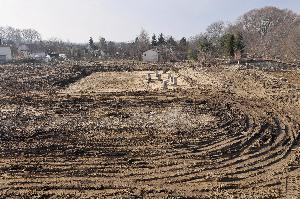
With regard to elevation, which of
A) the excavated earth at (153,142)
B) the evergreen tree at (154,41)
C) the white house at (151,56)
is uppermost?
the evergreen tree at (154,41)

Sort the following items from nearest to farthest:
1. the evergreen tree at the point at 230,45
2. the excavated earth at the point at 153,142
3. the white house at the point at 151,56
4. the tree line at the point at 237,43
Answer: the excavated earth at the point at 153,142, the evergreen tree at the point at 230,45, the tree line at the point at 237,43, the white house at the point at 151,56

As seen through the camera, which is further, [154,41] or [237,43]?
[154,41]

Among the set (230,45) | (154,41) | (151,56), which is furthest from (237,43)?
(154,41)

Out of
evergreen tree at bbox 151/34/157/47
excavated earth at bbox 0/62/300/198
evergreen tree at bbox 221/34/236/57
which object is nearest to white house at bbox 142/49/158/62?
evergreen tree at bbox 151/34/157/47

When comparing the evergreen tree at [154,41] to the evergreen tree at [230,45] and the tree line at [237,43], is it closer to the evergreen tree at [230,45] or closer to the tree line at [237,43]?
the tree line at [237,43]

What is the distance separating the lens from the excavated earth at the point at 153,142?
11.0 meters

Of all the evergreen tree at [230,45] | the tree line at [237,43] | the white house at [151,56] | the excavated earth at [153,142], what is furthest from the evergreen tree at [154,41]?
the excavated earth at [153,142]

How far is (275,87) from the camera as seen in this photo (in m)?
24.3

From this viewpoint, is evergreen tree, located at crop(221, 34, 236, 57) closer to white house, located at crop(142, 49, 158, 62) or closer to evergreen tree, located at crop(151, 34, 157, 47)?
white house, located at crop(142, 49, 158, 62)

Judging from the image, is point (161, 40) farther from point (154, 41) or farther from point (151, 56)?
point (151, 56)

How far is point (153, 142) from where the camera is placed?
1455 cm

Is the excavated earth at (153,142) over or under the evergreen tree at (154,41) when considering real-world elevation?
under

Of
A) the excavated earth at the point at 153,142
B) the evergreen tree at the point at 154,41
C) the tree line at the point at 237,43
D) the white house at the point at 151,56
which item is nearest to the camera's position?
the excavated earth at the point at 153,142

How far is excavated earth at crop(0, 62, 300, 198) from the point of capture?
11039 mm
